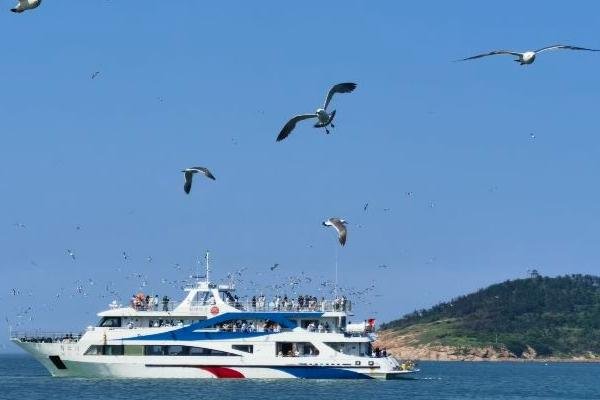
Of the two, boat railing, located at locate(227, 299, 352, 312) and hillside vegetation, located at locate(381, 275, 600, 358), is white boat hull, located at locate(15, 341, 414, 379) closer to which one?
boat railing, located at locate(227, 299, 352, 312)

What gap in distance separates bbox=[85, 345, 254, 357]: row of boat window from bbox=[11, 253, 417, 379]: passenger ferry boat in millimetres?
49

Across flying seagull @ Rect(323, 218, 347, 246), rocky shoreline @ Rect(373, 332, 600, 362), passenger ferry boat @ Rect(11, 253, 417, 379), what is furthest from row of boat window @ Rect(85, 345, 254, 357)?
rocky shoreline @ Rect(373, 332, 600, 362)

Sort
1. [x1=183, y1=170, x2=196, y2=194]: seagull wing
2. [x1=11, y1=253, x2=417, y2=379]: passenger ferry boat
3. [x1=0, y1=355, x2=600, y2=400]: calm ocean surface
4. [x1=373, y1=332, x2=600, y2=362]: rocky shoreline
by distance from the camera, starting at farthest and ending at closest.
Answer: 1. [x1=373, y1=332, x2=600, y2=362]: rocky shoreline
2. [x1=11, y1=253, x2=417, y2=379]: passenger ferry boat
3. [x1=0, y1=355, x2=600, y2=400]: calm ocean surface
4. [x1=183, y1=170, x2=196, y2=194]: seagull wing

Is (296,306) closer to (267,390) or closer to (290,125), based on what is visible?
(267,390)

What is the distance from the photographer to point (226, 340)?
66938mm

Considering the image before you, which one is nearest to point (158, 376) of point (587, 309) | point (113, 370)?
point (113, 370)

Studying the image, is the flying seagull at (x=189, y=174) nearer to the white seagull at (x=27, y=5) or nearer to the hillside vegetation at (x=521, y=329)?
the white seagull at (x=27, y=5)

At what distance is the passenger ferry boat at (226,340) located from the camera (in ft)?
220

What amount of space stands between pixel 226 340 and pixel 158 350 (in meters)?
3.56

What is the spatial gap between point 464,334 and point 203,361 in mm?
114972

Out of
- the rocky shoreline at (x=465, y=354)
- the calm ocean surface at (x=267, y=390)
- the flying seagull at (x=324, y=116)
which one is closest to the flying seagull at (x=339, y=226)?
the flying seagull at (x=324, y=116)

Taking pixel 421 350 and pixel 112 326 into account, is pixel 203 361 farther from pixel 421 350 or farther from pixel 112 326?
pixel 421 350

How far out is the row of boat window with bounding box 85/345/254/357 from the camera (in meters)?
67.2

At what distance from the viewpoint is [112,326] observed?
6825cm
